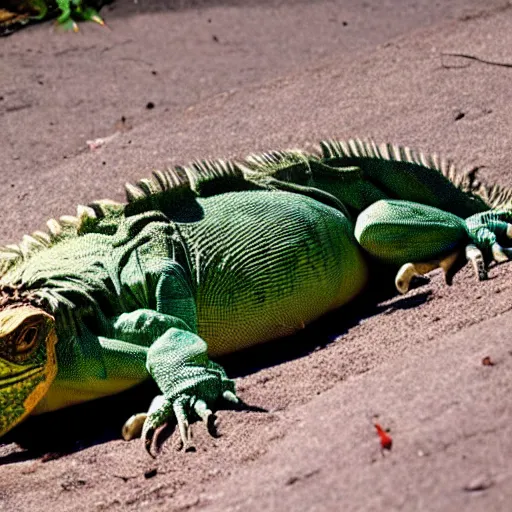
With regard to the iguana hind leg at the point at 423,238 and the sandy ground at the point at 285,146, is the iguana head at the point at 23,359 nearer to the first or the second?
the sandy ground at the point at 285,146

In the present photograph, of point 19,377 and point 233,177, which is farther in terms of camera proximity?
point 233,177

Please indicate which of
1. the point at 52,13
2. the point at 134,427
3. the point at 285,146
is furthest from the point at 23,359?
the point at 52,13

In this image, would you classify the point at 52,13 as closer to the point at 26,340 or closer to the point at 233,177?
the point at 233,177

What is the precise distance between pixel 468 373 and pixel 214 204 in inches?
100

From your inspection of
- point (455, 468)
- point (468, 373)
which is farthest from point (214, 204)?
point (455, 468)

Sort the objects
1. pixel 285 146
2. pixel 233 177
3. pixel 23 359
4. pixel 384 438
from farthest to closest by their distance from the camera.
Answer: pixel 285 146 < pixel 233 177 < pixel 23 359 < pixel 384 438

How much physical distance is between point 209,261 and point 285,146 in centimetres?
317

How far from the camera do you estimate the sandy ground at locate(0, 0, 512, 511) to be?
4734 mm

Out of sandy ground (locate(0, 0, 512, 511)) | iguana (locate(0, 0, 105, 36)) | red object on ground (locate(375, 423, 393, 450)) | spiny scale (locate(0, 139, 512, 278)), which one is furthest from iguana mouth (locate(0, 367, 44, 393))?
iguana (locate(0, 0, 105, 36))

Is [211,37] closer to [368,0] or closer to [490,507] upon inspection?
[368,0]

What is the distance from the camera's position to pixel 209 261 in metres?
6.92

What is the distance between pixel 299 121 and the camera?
1044cm

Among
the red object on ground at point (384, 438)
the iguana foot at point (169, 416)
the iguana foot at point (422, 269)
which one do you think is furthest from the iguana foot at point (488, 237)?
the red object on ground at point (384, 438)

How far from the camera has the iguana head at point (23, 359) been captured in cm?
592
